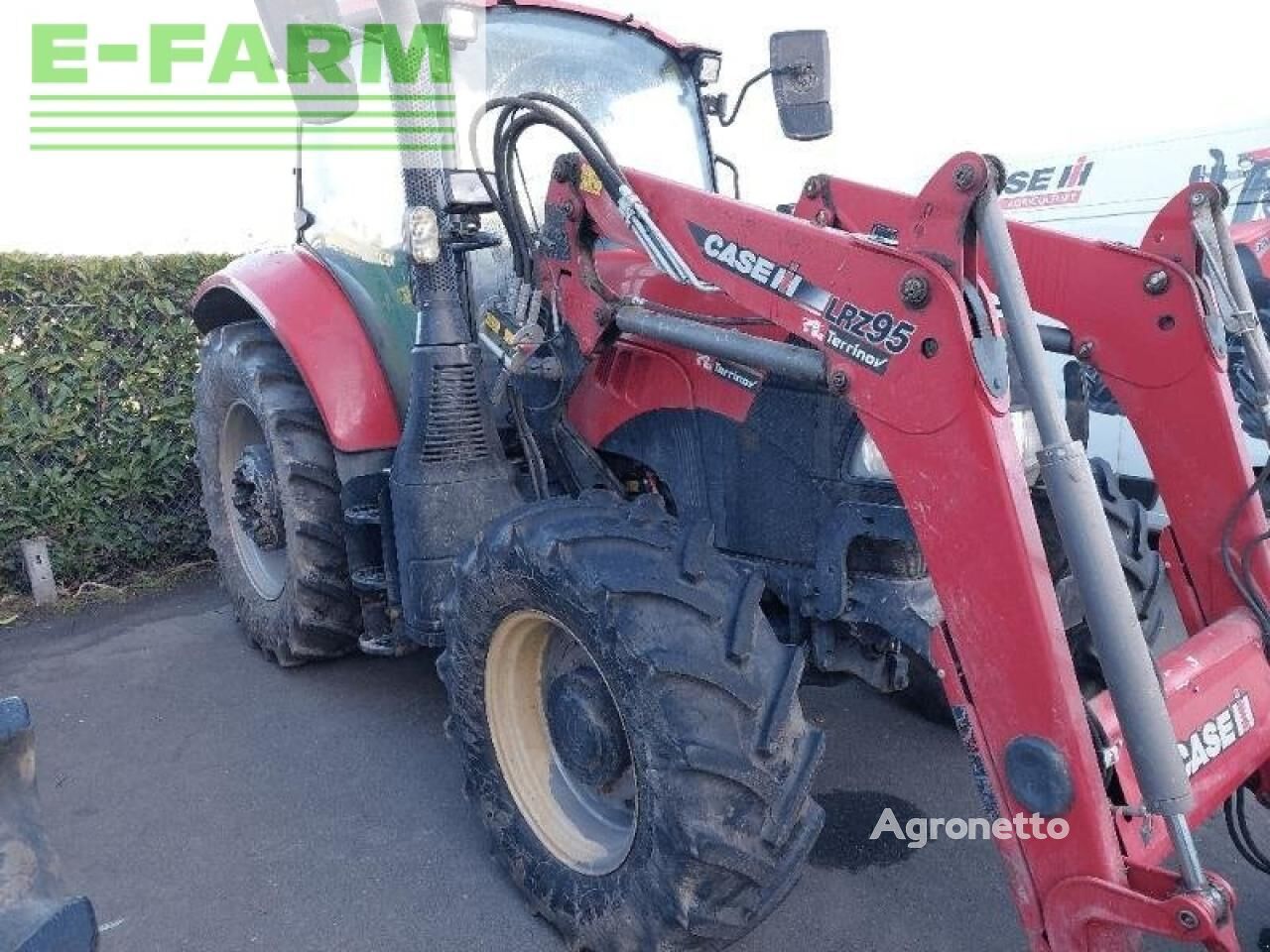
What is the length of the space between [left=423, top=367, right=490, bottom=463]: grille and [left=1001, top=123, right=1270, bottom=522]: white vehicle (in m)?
3.39

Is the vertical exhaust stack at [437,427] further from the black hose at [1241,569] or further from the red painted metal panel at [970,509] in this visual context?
the black hose at [1241,569]

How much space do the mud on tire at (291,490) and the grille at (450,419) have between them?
85 cm

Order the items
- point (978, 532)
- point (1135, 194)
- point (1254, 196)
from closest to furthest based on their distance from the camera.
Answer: point (978, 532) → point (1254, 196) → point (1135, 194)

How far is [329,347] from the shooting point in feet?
10.6

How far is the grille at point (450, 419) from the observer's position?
2.72 m

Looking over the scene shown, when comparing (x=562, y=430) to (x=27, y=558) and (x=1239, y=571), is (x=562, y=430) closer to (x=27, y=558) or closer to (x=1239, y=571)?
(x=1239, y=571)

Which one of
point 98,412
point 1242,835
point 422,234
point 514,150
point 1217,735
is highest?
point 514,150

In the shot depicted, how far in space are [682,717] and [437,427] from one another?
119 centimetres

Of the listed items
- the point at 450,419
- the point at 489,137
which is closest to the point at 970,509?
the point at 450,419

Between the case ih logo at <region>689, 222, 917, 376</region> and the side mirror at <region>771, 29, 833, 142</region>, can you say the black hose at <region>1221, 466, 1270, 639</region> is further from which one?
the side mirror at <region>771, 29, 833, 142</region>

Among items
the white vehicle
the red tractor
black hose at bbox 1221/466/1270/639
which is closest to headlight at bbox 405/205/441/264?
the red tractor

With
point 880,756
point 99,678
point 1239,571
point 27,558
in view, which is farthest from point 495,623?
point 27,558

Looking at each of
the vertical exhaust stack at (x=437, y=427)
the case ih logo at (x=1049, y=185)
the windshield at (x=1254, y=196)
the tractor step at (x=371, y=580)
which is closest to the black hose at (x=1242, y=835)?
the vertical exhaust stack at (x=437, y=427)

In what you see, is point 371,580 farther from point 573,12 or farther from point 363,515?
point 573,12
